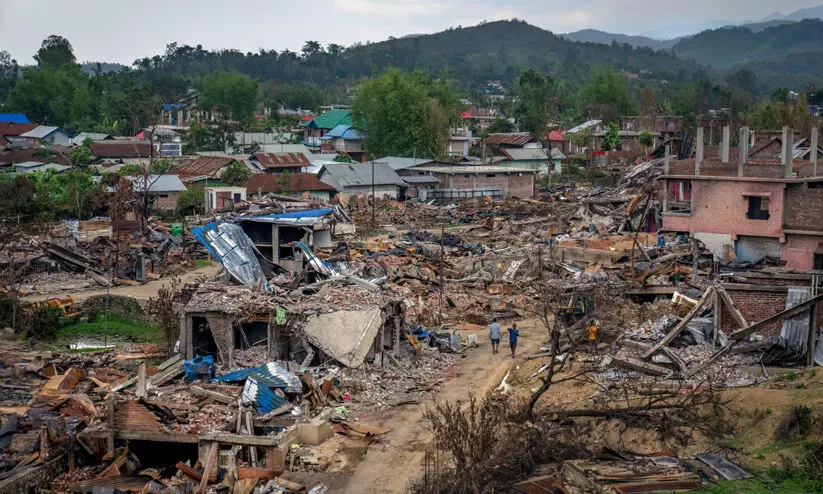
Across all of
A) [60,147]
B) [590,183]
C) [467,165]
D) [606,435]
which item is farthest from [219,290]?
[60,147]

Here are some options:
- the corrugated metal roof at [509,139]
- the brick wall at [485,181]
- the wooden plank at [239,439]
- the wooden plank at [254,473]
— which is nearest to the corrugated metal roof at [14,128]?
the brick wall at [485,181]

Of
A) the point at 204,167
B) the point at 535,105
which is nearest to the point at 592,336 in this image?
the point at 204,167

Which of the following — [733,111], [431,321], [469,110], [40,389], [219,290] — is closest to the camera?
[40,389]

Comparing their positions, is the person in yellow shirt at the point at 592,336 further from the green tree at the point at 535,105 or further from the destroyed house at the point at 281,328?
the green tree at the point at 535,105

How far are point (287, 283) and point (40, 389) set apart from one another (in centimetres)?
496

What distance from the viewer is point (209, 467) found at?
1227cm

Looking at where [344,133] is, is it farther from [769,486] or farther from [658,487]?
[769,486]

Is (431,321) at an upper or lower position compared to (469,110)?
lower

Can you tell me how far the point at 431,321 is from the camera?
21.8 m

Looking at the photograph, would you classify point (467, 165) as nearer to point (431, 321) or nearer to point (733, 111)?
point (431, 321)

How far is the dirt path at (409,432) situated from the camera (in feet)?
40.7

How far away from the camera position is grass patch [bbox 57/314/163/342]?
20750 millimetres

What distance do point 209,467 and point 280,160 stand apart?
3879 centimetres

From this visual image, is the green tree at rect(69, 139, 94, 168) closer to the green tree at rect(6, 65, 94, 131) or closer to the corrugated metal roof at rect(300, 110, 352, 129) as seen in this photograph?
the corrugated metal roof at rect(300, 110, 352, 129)
